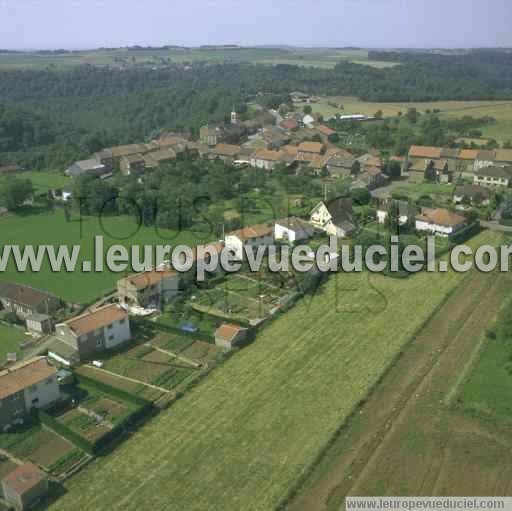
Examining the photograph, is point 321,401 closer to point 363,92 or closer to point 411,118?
point 411,118

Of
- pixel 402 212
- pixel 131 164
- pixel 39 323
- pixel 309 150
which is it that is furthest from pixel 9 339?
pixel 309 150

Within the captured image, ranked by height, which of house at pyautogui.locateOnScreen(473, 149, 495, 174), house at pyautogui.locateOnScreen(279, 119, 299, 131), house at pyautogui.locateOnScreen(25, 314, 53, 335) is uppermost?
house at pyautogui.locateOnScreen(279, 119, 299, 131)

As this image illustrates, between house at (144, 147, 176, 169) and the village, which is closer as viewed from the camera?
the village

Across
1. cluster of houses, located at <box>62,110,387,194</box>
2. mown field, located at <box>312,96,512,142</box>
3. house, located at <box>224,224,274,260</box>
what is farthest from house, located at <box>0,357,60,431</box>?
mown field, located at <box>312,96,512,142</box>

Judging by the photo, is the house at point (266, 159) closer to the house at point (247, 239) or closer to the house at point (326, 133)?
the house at point (326, 133)

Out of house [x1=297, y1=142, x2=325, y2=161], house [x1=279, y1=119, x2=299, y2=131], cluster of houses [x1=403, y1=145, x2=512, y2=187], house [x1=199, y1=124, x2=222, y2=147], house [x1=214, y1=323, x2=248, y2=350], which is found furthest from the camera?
house [x1=279, y1=119, x2=299, y2=131]

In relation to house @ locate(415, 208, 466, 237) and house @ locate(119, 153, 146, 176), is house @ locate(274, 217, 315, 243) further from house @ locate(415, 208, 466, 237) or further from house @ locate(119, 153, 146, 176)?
house @ locate(119, 153, 146, 176)

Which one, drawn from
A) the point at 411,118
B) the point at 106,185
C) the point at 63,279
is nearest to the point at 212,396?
the point at 63,279

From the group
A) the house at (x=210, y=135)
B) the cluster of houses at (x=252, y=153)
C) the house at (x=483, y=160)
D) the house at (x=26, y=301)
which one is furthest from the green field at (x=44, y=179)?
the house at (x=483, y=160)
